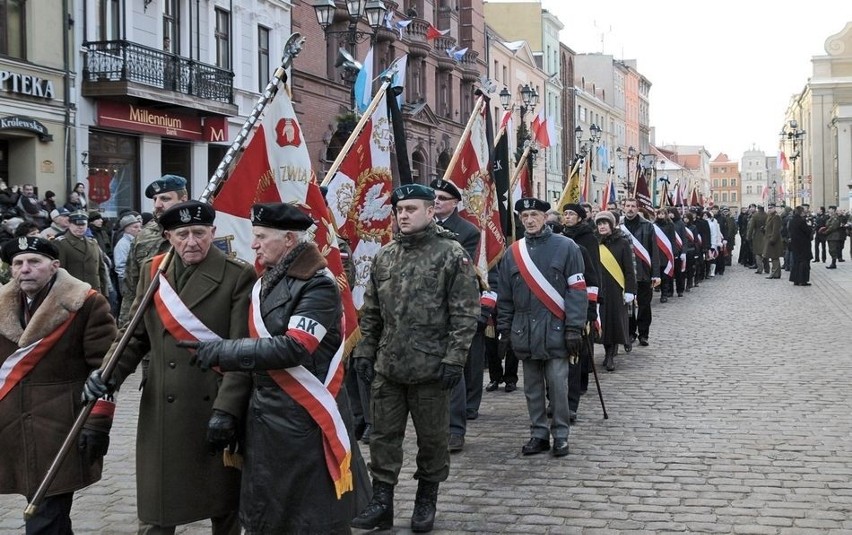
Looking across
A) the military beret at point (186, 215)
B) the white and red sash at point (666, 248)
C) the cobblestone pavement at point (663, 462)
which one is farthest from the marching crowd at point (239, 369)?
the white and red sash at point (666, 248)

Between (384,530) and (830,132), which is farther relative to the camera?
(830,132)

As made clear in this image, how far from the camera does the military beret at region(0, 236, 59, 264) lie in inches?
199

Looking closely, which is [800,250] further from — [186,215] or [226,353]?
[226,353]

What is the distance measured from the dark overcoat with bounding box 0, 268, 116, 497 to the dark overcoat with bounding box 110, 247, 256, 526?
1.58 ft

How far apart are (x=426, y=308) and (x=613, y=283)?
6297mm

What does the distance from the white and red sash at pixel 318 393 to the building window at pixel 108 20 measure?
1930 centimetres

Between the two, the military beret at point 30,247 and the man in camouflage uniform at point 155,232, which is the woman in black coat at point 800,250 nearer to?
the man in camouflage uniform at point 155,232

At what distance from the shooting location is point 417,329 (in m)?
6.00

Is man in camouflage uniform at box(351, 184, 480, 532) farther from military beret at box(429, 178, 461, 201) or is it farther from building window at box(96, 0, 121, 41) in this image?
building window at box(96, 0, 121, 41)

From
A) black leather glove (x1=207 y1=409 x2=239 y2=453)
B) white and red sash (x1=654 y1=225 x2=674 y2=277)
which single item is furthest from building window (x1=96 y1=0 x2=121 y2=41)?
black leather glove (x1=207 y1=409 x2=239 y2=453)

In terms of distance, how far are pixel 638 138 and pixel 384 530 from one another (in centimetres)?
10438

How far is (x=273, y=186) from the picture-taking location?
6.72 metres

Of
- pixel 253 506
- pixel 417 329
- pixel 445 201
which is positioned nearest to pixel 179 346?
pixel 253 506

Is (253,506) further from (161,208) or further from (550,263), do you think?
(550,263)
